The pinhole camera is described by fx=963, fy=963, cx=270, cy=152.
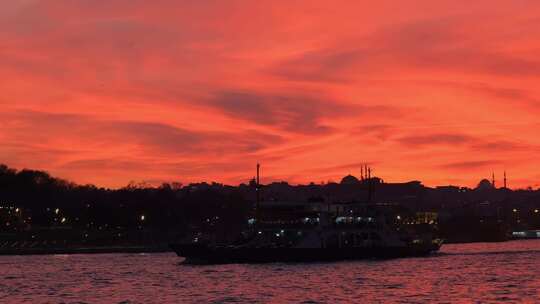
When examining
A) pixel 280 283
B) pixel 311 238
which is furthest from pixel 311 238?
pixel 280 283

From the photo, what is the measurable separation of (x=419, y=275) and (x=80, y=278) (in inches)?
1439

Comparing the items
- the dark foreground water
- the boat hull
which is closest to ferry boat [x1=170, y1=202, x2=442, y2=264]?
the boat hull

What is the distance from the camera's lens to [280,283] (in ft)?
310

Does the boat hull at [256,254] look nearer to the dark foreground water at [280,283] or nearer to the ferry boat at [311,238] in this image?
the ferry boat at [311,238]

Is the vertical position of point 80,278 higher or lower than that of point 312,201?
lower

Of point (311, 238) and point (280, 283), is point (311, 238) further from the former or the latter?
point (280, 283)

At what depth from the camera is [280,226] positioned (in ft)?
461

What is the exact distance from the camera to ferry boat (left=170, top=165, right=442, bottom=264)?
133125 mm

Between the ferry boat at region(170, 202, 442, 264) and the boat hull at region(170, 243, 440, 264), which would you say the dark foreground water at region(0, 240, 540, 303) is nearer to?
the boat hull at region(170, 243, 440, 264)

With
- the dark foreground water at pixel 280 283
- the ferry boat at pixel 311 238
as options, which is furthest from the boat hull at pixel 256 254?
the dark foreground water at pixel 280 283

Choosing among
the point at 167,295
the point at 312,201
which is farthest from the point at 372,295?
the point at 312,201

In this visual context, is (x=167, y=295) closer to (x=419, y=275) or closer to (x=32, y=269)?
(x=419, y=275)

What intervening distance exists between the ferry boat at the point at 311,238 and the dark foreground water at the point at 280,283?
559 cm

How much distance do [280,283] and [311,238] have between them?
42.5 meters
